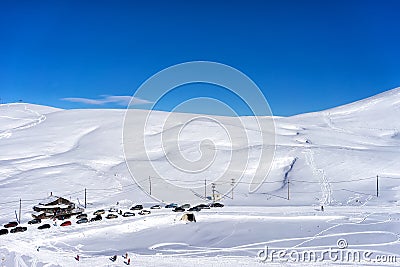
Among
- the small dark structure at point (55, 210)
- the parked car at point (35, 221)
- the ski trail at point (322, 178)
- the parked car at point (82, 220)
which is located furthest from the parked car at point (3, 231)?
the ski trail at point (322, 178)

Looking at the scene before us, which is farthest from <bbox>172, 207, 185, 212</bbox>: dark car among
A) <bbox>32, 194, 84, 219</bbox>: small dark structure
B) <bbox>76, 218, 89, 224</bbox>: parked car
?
<bbox>32, 194, 84, 219</bbox>: small dark structure

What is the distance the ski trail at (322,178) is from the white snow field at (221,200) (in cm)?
13

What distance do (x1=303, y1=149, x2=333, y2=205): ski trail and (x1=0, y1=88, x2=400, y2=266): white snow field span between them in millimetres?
126

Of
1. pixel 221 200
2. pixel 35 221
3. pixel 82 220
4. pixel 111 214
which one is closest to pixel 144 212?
pixel 111 214

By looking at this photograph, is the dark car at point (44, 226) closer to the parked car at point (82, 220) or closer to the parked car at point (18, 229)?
the parked car at point (18, 229)

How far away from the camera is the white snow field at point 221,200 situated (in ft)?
89.0

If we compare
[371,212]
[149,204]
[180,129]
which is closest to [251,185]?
[149,204]

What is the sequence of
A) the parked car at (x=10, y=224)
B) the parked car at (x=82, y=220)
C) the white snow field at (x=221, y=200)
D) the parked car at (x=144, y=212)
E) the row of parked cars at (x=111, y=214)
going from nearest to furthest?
the white snow field at (x=221, y=200) < the row of parked cars at (x=111, y=214) < the parked car at (x=10, y=224) < the parked car at (x=82, y=220) < the parked car at (x=144, y=212)

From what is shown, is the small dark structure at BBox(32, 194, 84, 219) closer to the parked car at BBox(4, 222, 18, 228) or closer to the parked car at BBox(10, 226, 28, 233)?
the parked car at BBox(4, 222, 18, 228)

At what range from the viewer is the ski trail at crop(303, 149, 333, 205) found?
4572 centimetres

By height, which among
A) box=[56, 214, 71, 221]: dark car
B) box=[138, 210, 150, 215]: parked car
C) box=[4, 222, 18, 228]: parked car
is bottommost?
box=[4, 222, 18, 228]: parked car

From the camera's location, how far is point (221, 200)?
46844 mm

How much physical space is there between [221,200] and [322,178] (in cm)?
1508

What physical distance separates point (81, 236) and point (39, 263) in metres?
7.89
